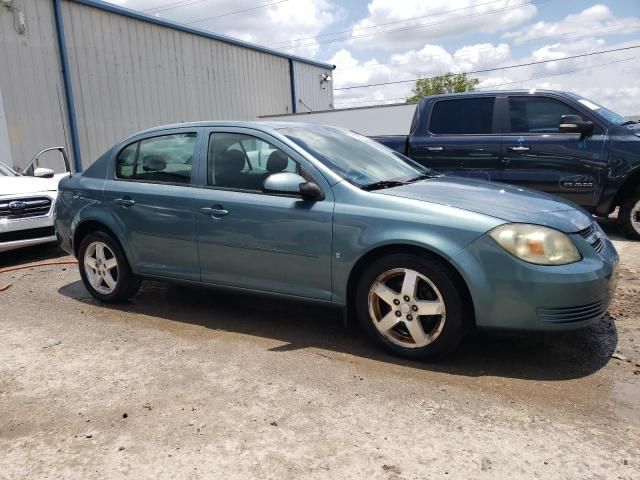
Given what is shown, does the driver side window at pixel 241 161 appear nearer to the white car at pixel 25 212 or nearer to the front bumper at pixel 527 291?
the front bumper at pixel 527 291

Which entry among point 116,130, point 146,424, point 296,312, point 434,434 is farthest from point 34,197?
point 116,130

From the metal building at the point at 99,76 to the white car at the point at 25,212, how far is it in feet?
15.3

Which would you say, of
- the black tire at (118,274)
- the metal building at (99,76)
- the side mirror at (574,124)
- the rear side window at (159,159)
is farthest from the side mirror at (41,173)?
the side mirror at (574,124)

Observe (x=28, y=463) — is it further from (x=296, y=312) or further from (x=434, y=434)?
(x=296, y=312)

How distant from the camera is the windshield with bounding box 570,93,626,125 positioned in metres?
6.78

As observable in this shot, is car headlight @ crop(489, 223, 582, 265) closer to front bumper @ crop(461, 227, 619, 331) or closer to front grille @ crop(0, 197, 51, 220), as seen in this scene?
front bumper @ crop(461, 227, 619, 331)

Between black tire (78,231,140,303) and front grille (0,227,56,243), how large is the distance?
2246mm

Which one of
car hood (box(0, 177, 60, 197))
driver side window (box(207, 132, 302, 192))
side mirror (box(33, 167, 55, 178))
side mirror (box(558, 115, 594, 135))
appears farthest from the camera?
side mirror (box(33, 167, 55, 178))

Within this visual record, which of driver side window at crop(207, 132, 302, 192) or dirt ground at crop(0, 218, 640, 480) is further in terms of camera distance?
driver side window at crop(207, 132, 302, 192)

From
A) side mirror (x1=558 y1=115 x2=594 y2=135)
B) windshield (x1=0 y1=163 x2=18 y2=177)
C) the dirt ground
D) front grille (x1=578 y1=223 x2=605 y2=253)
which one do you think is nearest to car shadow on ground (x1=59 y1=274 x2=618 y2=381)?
the dirt ground

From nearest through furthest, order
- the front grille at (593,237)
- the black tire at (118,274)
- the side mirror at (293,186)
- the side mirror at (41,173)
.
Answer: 1. the front grille at (593,237)
2. the side mirror at (293,186)
3. the black tire at (118,274)
4. the side mirror at (41,173)

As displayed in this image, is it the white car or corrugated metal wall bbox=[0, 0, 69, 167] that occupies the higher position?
corrugated metal wall bbox=[0, 0, 69, 167]

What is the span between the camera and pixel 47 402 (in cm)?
313

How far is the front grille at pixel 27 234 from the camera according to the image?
666cm
